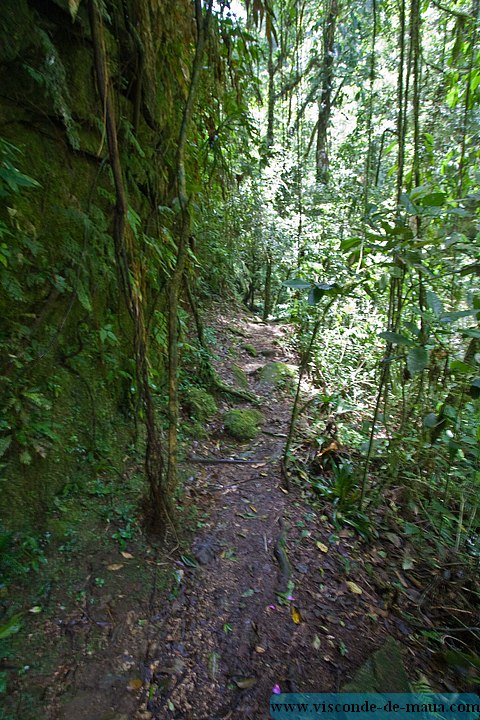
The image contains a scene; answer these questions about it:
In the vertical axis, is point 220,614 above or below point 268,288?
below

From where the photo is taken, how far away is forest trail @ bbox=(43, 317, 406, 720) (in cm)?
167

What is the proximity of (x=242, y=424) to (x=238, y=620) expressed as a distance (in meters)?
2.22

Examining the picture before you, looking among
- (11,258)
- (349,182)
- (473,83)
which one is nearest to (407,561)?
(11,258)

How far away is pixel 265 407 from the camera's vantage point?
16.1 ft

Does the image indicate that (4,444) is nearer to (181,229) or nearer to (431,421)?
(181,229)

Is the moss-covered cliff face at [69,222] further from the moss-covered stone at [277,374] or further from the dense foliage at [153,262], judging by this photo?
the moss-covered stone at [277,374]

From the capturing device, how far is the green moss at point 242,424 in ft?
13.5

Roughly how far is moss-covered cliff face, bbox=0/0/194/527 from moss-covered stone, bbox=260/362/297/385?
300 centimetres

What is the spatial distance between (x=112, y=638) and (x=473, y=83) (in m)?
4.38

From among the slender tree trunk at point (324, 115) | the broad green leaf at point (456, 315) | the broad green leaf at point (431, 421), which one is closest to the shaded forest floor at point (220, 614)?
the broad green leaf at point (431, 421)

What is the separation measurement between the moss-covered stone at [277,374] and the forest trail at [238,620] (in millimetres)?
2310

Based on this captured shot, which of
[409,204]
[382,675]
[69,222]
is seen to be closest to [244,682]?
[382,675]

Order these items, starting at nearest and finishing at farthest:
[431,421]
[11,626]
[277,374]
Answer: [11,626]
[431,421]
[277,374]

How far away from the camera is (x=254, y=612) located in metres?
2.19
